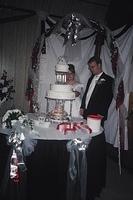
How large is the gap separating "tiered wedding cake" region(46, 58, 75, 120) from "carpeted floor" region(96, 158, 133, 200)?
1.15 m

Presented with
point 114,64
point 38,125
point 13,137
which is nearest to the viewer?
point 13,137

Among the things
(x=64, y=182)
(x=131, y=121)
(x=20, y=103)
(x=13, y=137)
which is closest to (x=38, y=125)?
(x=13, y=137)

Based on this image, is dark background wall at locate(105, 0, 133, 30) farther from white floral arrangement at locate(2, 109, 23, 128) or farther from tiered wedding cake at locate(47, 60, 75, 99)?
white floral arrangement at locate(2, 109, 23, 128)

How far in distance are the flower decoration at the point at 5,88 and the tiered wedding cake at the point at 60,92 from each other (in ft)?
6.32

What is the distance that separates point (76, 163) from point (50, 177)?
296mm

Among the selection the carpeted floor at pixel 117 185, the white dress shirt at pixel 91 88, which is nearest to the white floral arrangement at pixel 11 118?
the carpeted floor at pixel 117 185

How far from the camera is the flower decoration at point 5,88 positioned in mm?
4974

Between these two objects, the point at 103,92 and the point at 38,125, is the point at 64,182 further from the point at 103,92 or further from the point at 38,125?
the point at 103,92

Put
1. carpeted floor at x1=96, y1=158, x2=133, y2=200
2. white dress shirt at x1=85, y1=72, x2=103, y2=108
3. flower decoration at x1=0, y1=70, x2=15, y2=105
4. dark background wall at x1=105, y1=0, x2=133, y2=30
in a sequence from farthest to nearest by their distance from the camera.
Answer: flower decoration at x1=0, y1=70, x2=15, y2=105 → white dress shirt at x1=85, y1=72, x2=103, y2=108 → dark background wall at x1=105, y1=0, x2=133, y2=30 → carpeted floor at x1=96, y1=158, x2=133, y2=200

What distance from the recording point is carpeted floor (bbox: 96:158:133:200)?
3.30 metres

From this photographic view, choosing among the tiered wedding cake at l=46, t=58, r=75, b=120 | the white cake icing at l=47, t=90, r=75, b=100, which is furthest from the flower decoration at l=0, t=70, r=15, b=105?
the white cake icing at l=47, t=90, r=75, b=100

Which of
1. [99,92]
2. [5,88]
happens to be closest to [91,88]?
[99,92]

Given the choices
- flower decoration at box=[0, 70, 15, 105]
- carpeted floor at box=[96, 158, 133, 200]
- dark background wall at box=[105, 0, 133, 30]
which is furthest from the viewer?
flower decoration at box=[0, 70, 15, 105]

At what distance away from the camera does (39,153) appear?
8.48ft
